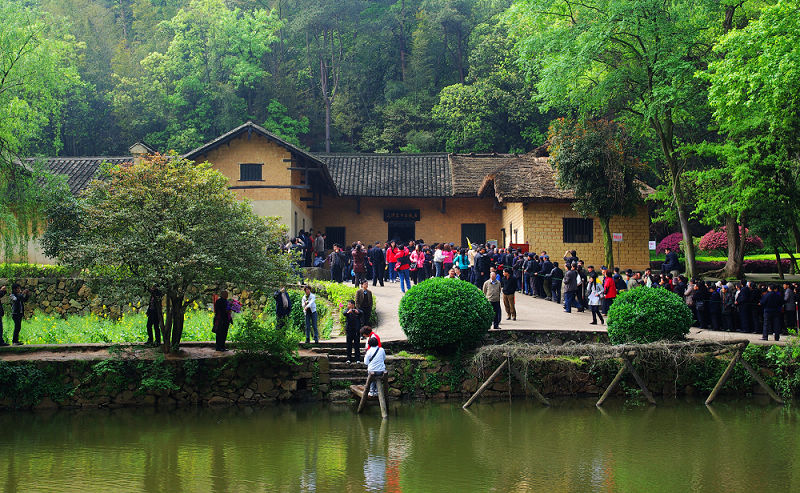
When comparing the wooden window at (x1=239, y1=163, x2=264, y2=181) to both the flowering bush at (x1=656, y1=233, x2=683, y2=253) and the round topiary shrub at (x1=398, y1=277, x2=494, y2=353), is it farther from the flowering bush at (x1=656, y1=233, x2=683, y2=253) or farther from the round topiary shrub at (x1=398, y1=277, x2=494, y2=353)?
the flowering bush at (x1=656, y1=233, x2=683, y2=253)

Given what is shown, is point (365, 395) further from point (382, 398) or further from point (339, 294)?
point (339, 294)

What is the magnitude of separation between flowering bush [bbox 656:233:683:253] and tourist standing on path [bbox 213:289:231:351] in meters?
24.5

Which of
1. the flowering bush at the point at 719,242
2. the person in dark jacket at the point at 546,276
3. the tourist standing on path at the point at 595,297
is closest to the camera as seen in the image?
the tourist standing on path at the point at 595,297

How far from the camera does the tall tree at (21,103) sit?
19453 mm

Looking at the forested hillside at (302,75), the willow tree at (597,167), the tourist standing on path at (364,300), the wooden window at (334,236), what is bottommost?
the tourist standing on path at (364,300)

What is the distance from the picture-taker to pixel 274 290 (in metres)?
18.0

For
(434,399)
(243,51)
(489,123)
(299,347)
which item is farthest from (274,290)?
(243,51)

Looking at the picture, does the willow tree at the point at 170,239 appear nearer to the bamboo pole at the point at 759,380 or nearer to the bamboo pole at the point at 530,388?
the bamboo pole at the point at 530,388

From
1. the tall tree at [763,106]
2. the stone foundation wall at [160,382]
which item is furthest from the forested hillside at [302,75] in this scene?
the stone foundation wall at [160,382]

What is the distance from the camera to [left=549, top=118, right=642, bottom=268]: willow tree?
88.3 ft

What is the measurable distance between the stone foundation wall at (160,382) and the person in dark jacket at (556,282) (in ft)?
30.9

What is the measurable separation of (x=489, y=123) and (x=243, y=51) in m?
18.2

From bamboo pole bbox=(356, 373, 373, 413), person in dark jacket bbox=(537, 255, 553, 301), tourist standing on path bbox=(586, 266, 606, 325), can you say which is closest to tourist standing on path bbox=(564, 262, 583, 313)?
tourist standing on path bbox=(586, 266, 606, 325)

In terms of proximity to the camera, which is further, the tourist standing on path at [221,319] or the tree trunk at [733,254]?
the tree trunk at [733,254]
